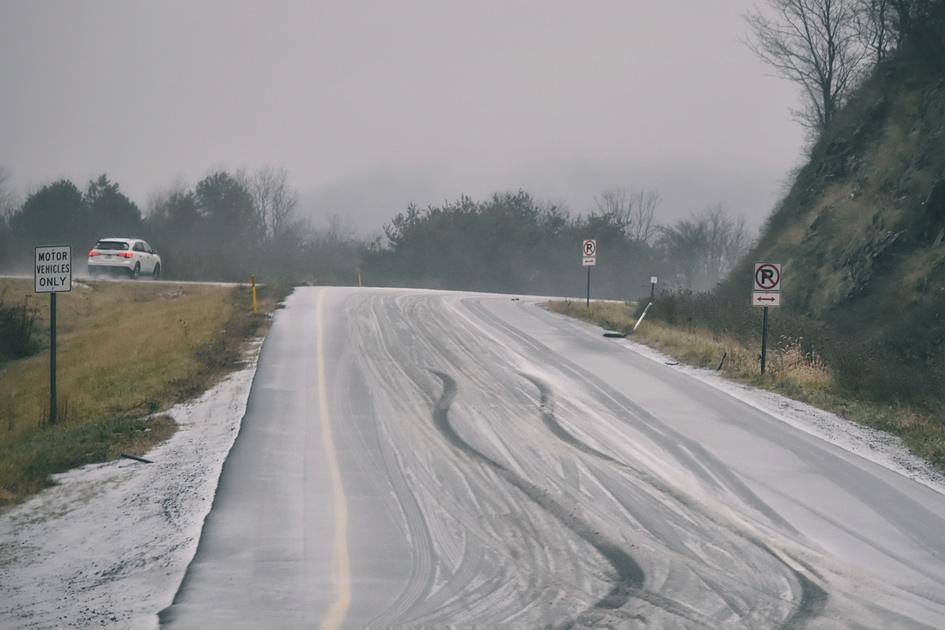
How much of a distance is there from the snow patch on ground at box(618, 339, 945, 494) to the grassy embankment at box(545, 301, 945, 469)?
222 mm

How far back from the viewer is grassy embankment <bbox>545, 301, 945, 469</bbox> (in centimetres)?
1410

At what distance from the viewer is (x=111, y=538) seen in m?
8.92

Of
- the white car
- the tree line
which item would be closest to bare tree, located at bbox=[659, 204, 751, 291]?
the tree line

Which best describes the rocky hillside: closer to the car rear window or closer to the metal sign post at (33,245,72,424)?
the metal sign post at (33,245,72,424)

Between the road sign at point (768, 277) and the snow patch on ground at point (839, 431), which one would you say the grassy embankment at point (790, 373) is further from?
the road sign at point (768, 277)

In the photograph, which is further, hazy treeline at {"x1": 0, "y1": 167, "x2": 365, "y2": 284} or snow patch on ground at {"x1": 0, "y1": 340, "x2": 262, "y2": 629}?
hazy treeline at {"x1": 0, "y1": 167, "x2": 365, "y2": 284}

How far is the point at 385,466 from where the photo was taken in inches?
455

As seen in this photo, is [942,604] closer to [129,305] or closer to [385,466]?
[385,466]

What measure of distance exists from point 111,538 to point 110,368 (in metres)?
14.4

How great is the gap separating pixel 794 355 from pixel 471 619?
15320 mm

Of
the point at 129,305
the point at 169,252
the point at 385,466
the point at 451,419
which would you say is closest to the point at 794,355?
the point at 451,419

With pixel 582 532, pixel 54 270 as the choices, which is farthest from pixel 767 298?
pixel 54 270

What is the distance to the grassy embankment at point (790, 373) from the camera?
1410cm

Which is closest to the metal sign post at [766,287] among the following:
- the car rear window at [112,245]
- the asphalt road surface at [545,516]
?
the asphalt road surface at [545,516]
